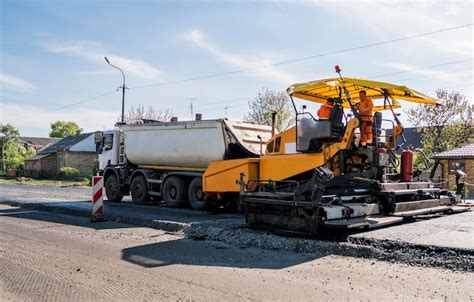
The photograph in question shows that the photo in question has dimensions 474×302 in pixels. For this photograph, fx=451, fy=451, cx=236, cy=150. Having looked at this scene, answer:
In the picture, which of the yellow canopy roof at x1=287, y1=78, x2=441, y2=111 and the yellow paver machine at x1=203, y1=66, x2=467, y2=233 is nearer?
the yellow paver machine at x1=203, y1=66, x2=467, y2=233

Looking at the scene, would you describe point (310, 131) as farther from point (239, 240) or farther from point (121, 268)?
point (121, 268)

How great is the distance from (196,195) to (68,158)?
4500 cm

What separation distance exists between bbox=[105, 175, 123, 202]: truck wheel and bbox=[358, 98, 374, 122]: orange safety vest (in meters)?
10.2

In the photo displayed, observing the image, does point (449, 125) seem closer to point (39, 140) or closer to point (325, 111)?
point (325, 111)

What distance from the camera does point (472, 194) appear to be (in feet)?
80.6

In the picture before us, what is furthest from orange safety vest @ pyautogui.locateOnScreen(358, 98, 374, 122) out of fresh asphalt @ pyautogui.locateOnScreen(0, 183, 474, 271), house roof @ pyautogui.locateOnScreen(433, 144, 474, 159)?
house roof @ pyautogui.locateOnScreen(433, 144, 474, 159)

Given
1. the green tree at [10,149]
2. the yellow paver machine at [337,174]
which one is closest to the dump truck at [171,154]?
the yellow paver machine at [337,174]

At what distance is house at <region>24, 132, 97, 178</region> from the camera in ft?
178

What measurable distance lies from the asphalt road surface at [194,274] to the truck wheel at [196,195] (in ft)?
16.3

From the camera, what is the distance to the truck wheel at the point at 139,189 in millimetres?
15570

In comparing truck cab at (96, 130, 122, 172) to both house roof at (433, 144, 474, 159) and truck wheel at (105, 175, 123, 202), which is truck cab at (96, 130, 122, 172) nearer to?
truck wheel at (105, 175, 123, 202)

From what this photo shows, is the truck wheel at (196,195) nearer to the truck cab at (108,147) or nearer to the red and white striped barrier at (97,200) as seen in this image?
the red and white striped barrier at (97,200)

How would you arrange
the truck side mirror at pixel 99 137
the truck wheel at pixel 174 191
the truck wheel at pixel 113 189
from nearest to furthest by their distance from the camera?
the truck wheel at pixel 174 191, the truck wheel at pixel 113 189, the truck side mirror at pixel 99 137

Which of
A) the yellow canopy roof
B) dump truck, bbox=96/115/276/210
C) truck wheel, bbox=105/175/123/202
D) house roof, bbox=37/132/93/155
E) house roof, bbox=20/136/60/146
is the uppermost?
house roof, bbox=20/136/60/146
